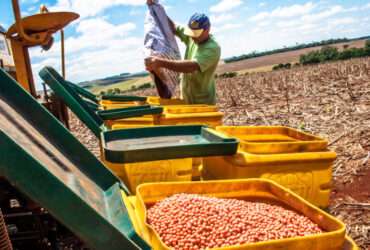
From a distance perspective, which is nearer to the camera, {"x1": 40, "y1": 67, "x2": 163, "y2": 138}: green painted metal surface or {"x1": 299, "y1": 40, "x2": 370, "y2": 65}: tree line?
{"x1": 40, "y1": 67, "x2": 163, "y2": 138}: green painted metal surface

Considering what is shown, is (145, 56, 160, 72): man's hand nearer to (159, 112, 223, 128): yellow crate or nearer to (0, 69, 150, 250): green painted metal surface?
(159, 112, 223, 128): yellow crate

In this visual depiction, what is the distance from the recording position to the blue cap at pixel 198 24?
382 centimetres

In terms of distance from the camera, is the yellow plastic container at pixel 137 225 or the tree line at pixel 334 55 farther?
the tree line at pixel 334 55

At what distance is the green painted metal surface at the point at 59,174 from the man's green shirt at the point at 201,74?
2199 mm

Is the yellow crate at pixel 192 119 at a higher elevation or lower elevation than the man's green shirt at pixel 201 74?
lower

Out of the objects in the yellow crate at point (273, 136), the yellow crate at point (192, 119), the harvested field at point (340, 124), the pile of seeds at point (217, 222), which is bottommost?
the harvested field at point (340, 124)

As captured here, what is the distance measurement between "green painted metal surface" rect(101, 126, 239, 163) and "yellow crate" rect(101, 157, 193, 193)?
12cm

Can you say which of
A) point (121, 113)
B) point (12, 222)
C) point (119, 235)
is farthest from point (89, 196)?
point (121, 113)

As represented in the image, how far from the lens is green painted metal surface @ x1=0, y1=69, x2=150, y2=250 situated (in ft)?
3.34

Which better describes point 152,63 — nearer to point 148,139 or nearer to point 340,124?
point 148,139

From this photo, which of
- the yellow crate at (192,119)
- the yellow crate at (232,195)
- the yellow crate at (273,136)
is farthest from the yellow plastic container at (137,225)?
the yellow crate at (192,119)

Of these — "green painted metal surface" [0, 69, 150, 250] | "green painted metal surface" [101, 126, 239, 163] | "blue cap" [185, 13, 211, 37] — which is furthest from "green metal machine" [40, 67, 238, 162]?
"blue cap" [185, 13, 211, 37]

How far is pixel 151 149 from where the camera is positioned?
205cm

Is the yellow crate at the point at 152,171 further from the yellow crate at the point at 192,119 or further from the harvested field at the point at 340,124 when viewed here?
the harvested field at the point at 340,124
